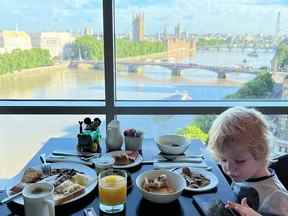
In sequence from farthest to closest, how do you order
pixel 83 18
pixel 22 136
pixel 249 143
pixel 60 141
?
pixel 22 136 → pixel 83 18 → pixel 60 141 → pixel 249 143

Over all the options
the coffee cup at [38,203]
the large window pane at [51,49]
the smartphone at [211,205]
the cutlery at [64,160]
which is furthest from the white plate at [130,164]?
the large window pane at [51,49]

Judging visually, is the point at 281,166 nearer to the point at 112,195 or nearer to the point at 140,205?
the point at 140,205

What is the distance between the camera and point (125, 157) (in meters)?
1.55

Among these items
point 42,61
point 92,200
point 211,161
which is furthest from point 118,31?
point 92,200

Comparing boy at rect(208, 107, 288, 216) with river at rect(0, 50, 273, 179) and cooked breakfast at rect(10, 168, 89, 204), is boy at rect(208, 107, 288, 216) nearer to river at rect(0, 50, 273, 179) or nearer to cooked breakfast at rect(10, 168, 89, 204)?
cooked breakfast at rect(10, 168, 89, 204)

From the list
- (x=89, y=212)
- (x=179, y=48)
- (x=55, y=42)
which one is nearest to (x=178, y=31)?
(x=179, y=48)

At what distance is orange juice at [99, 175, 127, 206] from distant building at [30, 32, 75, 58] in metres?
1.50

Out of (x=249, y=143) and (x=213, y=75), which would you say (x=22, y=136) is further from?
(x=249, y=143)

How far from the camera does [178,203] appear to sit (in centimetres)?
122

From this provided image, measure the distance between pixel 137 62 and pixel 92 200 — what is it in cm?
143

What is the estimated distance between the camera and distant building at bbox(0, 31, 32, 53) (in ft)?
7.95

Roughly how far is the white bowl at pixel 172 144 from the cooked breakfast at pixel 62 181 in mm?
430

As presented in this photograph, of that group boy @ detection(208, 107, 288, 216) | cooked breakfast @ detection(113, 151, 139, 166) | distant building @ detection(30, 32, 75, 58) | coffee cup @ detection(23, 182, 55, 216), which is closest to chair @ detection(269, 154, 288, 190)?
boy @ detection(208, 107, 288, 216)

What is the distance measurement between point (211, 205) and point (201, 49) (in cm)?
150
